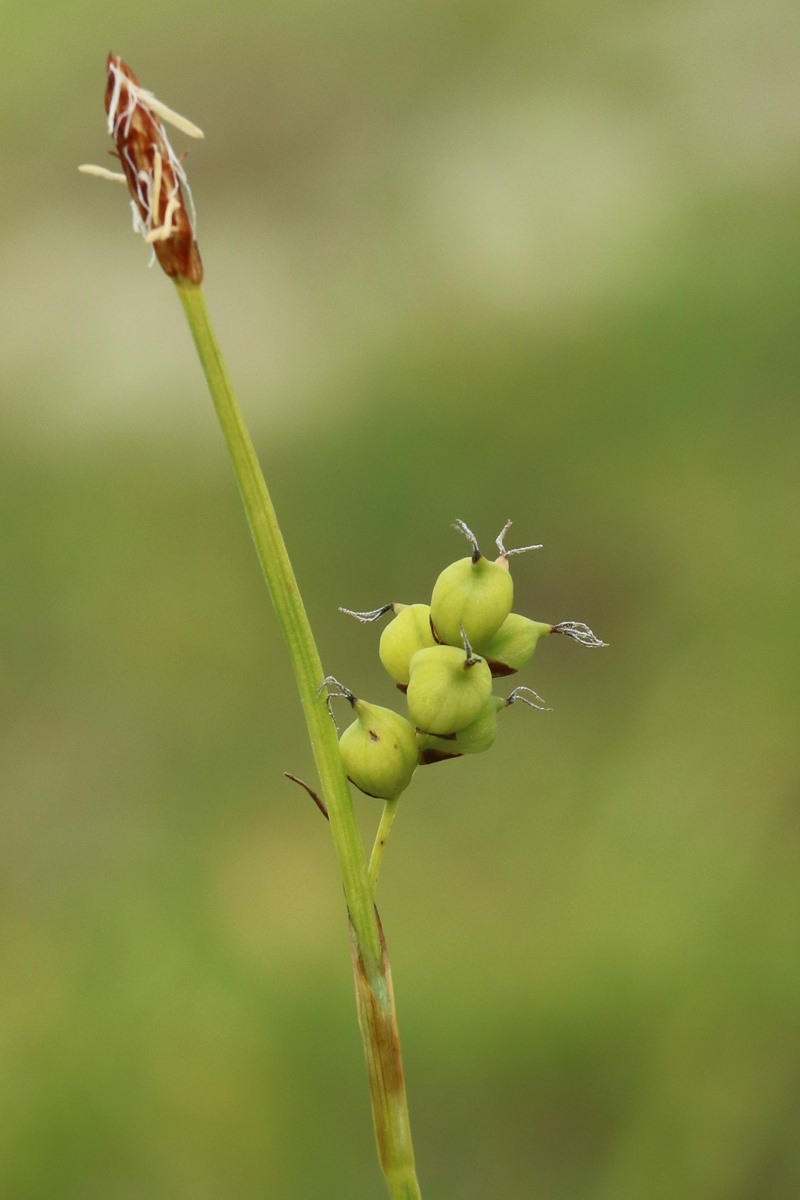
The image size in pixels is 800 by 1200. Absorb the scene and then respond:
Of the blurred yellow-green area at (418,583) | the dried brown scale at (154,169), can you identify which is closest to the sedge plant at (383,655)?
the dried brown scale at (154,169)

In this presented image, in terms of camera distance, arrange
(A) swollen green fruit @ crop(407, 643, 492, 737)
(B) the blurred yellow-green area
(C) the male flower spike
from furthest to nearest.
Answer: (B) the blurred yellow-green area → (A) swollen green fruit @ crop(407, 643, 492, 737) → (C) the male flower spike

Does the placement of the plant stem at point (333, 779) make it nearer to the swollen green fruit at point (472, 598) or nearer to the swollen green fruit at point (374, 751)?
the swollen green fruit at point (374, 751)

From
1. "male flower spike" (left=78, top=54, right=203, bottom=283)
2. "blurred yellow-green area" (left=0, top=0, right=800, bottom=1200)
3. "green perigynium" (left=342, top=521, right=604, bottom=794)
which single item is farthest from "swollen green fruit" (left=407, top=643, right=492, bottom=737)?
"blurred yellow-green area" (left=0, top=0, right=800, bottom=1200)

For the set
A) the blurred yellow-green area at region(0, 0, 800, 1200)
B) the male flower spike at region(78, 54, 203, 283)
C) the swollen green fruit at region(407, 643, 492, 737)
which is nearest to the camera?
the male flower spike at region(78, 54, 203, 283)

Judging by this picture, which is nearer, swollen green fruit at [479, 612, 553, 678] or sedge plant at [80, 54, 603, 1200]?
sedge plant at [80, 54, 603, 1200]

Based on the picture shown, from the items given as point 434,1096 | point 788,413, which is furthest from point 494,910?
point 788,413

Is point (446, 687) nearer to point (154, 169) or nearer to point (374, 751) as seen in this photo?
point (374, 751)

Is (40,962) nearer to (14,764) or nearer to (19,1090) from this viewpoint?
(19,1090)

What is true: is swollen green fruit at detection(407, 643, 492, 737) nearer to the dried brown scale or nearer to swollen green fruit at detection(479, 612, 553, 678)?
swollen green fruit at detection(479, 612, 553, 678)
